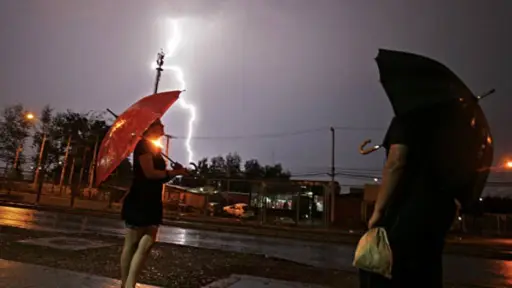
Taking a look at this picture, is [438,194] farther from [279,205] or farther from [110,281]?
[279,205]

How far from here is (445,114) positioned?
2.23m

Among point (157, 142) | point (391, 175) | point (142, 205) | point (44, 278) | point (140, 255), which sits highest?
point (157, 142)

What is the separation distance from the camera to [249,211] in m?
30.2

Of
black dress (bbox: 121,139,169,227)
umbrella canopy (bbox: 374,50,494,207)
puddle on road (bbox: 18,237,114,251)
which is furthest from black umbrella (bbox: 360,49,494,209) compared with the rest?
puddle on road (bbox: 18,237,114,251)

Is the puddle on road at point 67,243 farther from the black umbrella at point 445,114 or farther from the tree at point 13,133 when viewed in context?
the tree at point 13,133

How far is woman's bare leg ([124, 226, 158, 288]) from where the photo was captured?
4.01 m

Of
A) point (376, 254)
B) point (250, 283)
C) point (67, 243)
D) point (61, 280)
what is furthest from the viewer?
point (67, 243)

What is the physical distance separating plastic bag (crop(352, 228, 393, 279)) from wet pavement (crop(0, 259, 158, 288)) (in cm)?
327

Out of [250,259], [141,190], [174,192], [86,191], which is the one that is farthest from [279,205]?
[141,190]

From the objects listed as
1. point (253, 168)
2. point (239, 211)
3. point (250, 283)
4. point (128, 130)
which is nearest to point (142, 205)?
point (128, 130)

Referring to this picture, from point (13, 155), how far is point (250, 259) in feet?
162

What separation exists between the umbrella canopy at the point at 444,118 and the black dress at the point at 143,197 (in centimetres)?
259

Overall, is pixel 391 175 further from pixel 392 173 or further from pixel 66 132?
pixel 66 132

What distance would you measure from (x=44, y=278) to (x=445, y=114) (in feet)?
15.2
